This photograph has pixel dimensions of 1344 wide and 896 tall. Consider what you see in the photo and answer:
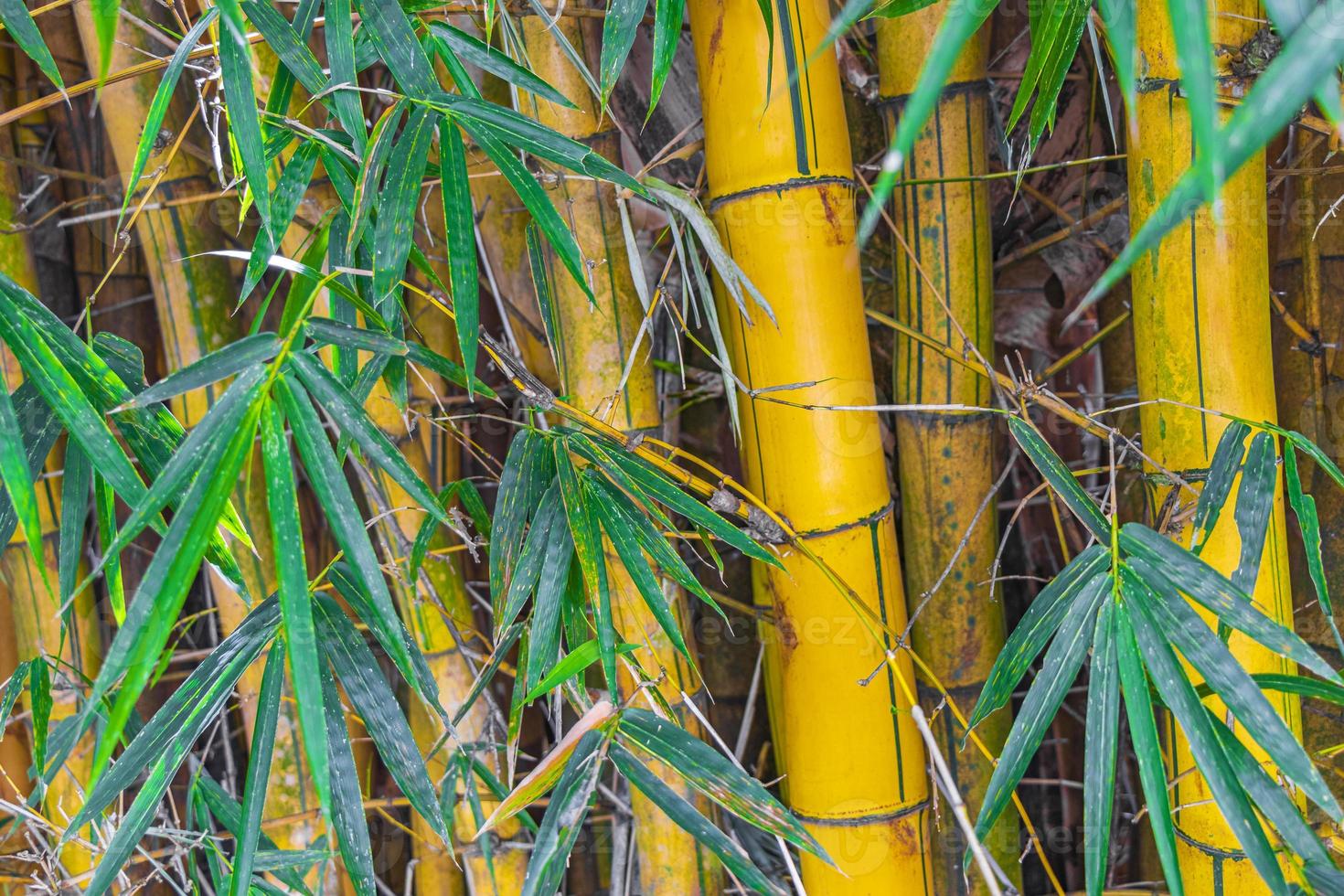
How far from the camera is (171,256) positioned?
0.97m

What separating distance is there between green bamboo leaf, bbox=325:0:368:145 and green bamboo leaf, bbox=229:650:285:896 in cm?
34

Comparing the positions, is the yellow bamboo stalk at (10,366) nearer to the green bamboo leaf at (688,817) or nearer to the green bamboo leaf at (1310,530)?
the green bamboo leaf at (688,817)

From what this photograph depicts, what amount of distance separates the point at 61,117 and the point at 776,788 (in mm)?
1177

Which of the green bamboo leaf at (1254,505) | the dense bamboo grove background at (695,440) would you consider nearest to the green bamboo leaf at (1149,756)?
the dense bamboo grove background at (695,440)

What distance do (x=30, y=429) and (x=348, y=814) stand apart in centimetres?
33

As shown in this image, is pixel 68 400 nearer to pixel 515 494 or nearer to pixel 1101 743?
pixel 515 494

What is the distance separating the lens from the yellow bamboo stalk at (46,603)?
3.28ft

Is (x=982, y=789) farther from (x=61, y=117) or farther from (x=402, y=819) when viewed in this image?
(x=61, y=117)

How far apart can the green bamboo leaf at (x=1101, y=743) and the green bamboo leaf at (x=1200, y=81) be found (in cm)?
32

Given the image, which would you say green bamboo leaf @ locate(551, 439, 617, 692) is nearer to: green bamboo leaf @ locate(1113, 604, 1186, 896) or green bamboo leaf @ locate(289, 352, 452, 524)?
green bamboo leaf @ locate(289, 352, 452, 524)

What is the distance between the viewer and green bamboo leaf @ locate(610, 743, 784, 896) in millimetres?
623

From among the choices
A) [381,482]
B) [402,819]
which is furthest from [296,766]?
[381,482]

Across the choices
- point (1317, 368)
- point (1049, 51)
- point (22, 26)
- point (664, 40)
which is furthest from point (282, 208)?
point (1317, 368)

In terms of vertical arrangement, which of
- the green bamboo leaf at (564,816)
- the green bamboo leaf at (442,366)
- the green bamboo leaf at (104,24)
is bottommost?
the green bamboo leaf at (564,816)
